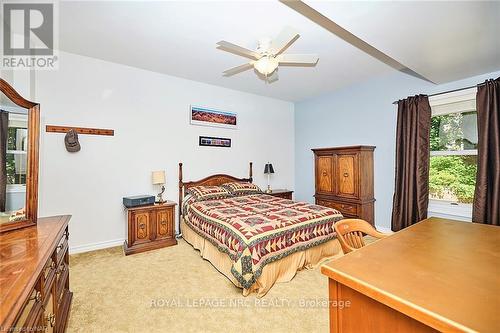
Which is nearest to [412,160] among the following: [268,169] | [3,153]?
[268,169]

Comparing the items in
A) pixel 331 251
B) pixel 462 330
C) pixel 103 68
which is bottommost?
pixel 331 251

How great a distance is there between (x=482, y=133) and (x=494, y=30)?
1438 millimetres

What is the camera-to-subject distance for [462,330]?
0.67 m

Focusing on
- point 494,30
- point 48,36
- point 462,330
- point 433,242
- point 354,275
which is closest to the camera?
point 462,330

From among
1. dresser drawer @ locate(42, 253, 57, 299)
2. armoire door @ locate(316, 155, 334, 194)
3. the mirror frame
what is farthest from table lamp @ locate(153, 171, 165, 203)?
armoire door @ locate(316, 155, 334, 194)

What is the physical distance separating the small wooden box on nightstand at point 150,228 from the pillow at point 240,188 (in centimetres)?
109

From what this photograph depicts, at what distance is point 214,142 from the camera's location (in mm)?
4523

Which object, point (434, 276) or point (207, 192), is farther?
point (207, 192)

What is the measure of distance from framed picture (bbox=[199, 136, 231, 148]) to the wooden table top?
3545mm

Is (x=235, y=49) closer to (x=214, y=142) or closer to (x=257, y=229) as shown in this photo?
(x=257, y=229)

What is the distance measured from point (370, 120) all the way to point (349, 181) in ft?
4.08

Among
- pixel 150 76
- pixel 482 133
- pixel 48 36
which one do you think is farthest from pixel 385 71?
pixel 48 36

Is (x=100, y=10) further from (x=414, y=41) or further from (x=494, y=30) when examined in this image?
(x=494, y=30)

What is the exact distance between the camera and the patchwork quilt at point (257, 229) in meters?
2.23
